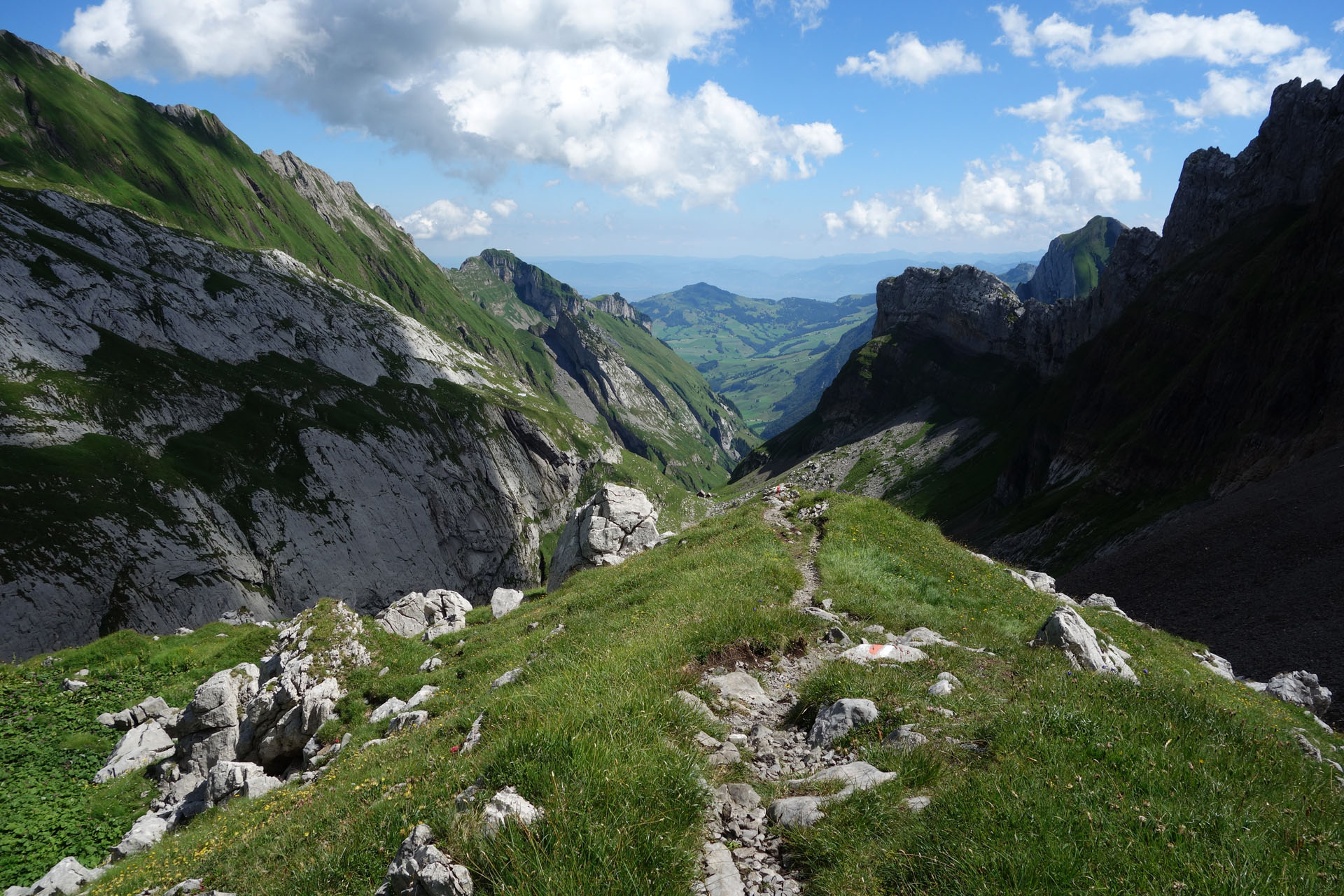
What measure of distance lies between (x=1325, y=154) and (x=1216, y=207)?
→ 666 inches

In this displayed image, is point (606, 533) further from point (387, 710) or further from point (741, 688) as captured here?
point (741, 688)

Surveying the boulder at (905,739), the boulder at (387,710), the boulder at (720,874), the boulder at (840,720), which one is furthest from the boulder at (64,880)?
the boulder at (905,739)

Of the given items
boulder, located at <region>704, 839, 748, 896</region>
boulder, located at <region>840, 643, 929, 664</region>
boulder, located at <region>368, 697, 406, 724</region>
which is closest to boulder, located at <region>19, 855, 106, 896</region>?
boulder, located at <region>368, 697, 406, 724</region>

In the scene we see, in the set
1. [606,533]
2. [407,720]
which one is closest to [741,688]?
[407,720]

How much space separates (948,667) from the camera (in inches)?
490

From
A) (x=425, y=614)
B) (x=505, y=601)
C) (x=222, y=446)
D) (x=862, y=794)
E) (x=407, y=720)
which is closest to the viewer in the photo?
(x=862, y=794)

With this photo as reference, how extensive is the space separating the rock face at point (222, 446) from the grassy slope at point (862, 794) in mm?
73387

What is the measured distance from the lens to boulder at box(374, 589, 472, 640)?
30.5 m

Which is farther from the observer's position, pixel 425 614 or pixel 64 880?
pixel 425 614

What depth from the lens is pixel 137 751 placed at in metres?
22.0

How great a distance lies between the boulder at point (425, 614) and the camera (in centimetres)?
3050

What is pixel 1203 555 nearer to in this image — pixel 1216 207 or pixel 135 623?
pixel 1216 207

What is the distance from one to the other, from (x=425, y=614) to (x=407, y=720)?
60.6ft

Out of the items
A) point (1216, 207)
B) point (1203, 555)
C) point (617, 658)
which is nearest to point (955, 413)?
point (1216, 207)
